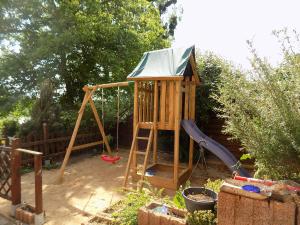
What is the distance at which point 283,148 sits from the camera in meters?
2.30

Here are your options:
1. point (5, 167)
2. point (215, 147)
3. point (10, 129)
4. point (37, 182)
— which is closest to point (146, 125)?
point (215, 147)

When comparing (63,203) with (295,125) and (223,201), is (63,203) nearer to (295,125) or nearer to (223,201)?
(223,201)

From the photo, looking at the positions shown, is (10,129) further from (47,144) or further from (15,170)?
(15,170)

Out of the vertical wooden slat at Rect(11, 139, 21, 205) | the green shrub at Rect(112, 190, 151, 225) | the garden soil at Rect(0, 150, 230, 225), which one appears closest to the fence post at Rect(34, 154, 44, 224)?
the garden soil at Rect(0, 150, 230, 225)

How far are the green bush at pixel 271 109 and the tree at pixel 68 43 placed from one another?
8.35 m

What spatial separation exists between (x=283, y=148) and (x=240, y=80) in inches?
30.6

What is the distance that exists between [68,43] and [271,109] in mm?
9286

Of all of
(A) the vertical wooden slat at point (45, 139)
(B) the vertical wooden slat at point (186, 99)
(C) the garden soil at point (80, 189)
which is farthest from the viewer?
(A) the vertical wooden slat at point (45, 139)

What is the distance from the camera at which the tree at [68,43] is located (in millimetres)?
9906

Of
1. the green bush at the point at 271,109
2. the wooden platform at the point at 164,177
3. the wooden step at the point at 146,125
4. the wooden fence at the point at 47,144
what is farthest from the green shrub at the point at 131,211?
the wooden fence at the point at 47,144

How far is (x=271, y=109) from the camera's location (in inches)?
92.0

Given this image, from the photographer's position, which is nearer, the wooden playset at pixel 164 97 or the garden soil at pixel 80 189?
the garden soil at pixel 80 189

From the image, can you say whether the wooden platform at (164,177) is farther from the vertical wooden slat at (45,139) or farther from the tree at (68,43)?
the tree at (68,43)

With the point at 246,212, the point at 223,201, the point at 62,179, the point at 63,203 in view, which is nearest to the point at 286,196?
the point at 246,212
